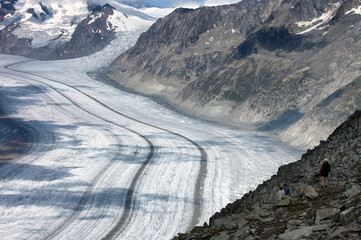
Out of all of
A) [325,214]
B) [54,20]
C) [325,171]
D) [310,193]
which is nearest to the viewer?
[325,214]

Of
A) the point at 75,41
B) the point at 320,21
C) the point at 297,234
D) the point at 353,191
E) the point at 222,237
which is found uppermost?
the point at 320,21

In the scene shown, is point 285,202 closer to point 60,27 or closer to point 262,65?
point 262,65

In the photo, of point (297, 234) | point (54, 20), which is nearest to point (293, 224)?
point (297, 234)

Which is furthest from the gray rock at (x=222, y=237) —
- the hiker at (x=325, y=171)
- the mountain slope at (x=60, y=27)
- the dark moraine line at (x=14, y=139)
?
the mountain slope at (x=60, y=27)

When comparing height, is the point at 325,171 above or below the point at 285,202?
above

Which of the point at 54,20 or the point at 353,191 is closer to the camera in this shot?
the point at 353,191

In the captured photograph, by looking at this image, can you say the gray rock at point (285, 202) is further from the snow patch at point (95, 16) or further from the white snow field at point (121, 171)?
the snow patch at point (95, 16)

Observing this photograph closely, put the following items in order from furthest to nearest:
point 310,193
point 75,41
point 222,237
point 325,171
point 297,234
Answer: point 75,41
point 325,171
point 310,193
point 222,237
point 297,234
